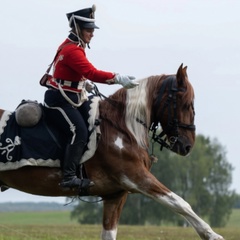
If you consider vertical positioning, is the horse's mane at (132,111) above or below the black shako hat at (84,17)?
below

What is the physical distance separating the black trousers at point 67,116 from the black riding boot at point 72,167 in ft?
0.36

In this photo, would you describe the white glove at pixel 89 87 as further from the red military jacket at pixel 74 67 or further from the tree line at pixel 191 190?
the tree line at pixel 191 190

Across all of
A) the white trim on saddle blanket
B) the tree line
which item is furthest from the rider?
the tree line

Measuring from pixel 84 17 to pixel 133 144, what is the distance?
1977mm

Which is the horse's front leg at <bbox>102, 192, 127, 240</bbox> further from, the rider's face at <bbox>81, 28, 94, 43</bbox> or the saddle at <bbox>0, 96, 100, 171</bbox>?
the rider's face at <bbox>81, 28, 94, 43</bbox>

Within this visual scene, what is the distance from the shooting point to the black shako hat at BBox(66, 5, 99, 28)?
440 inches

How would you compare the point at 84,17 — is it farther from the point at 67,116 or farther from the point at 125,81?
the point at 67,116

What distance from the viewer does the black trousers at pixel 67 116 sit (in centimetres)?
1102

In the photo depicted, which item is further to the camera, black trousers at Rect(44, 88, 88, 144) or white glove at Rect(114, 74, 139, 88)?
black trousers at Rect(44, 88, 88, 144)

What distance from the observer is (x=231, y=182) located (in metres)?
110

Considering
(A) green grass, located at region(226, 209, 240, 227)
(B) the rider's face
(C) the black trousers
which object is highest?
(A) green grass, located at region(226, 209, 240, 227)

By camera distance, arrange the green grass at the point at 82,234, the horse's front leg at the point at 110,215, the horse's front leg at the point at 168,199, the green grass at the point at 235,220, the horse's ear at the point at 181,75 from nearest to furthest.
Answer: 1. the horse's front leg at the point at 168,199
2. the horse's ear at the point at 181,75
3. the horse's front leg at the point at 110,215
4. the green grass at the point at 82,234
5. the green grass at the point at 235,220

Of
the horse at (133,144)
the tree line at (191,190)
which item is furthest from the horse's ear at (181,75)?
the tree line at (191,190)

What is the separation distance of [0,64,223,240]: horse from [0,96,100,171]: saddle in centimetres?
13
